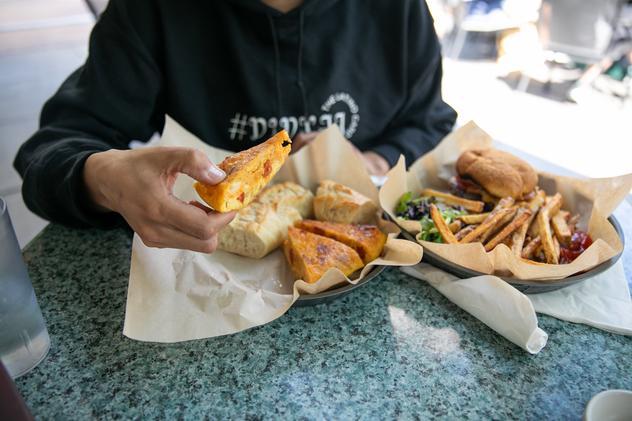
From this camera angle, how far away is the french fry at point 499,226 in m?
1.10

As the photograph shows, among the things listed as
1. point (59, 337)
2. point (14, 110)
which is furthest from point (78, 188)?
point (14, 110)

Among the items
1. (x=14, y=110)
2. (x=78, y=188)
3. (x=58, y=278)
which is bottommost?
(x=14, y=110)

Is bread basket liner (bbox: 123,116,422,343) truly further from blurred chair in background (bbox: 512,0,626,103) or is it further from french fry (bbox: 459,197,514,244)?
blurred chair in background (bbox: 512,0,626,103)

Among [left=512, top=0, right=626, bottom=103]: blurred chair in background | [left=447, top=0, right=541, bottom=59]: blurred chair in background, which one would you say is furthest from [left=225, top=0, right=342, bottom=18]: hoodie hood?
[left=447, top=0, right=541, bottom=59]: blurred chair in background

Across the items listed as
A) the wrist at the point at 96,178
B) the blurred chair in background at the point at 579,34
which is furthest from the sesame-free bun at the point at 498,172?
the blurred chair in background at the point at 579,34

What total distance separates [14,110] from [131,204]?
4.11 m

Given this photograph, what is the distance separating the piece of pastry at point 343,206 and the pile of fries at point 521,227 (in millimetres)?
172

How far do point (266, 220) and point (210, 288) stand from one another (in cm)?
25

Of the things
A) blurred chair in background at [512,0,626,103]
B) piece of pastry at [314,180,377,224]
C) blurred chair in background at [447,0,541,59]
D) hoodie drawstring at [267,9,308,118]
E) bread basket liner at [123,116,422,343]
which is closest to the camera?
bread basket liner at [123,116,422,343]

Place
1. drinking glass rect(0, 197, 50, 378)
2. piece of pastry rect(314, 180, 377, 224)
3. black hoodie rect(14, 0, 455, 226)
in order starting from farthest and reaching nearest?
A: black hoodie rect(14, 0, 455, 226) < piece of pastry rect(314, 180, 377, 224) < drinking glass rect(0, 197, 50, 378)

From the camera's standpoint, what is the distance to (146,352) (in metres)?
0.84

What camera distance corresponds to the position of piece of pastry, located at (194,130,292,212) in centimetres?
81

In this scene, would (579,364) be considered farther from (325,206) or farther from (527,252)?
(325,206)

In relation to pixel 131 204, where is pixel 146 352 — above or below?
below
